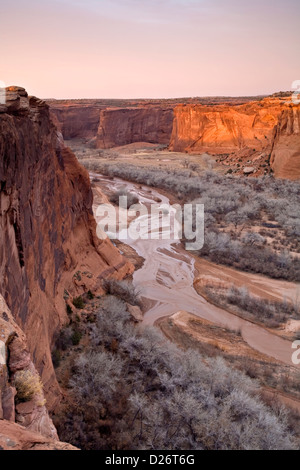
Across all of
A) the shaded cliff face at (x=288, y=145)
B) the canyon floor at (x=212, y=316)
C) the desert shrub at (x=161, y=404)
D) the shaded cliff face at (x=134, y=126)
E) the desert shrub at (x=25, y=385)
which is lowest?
the canyon floor at (x=212, y=316)

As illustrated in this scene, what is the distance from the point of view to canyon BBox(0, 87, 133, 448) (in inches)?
222

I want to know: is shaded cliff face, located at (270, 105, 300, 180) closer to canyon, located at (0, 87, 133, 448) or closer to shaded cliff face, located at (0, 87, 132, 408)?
A: shaded cliff face, located at (0, 87, 132, 408)

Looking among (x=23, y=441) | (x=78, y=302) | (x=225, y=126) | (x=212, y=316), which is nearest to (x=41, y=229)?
(x=78, y=302)

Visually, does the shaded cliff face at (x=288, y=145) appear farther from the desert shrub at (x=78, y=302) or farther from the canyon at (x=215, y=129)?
the desert shrub at (x=78, y=302)

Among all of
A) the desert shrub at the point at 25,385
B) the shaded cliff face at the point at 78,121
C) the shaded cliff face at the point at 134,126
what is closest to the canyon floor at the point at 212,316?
the desert shrub at the point at 25,385

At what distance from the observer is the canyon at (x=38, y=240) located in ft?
18.5

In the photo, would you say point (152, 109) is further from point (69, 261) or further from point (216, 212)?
point (69, 261)

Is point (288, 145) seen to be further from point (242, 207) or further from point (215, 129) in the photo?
point (215, 129)

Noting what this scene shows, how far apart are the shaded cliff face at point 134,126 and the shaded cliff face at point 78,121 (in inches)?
394

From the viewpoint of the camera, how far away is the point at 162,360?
894cm

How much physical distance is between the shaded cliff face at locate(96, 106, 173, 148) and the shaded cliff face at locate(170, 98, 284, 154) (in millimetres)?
10299

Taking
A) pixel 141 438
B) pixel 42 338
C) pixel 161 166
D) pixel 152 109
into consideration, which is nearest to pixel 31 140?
pixel 42 338

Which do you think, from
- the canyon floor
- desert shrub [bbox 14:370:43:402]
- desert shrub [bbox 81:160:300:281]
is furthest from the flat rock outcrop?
desert shrub [bbox 81:160:300:281]

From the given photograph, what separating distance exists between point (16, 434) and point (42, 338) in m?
4.81
